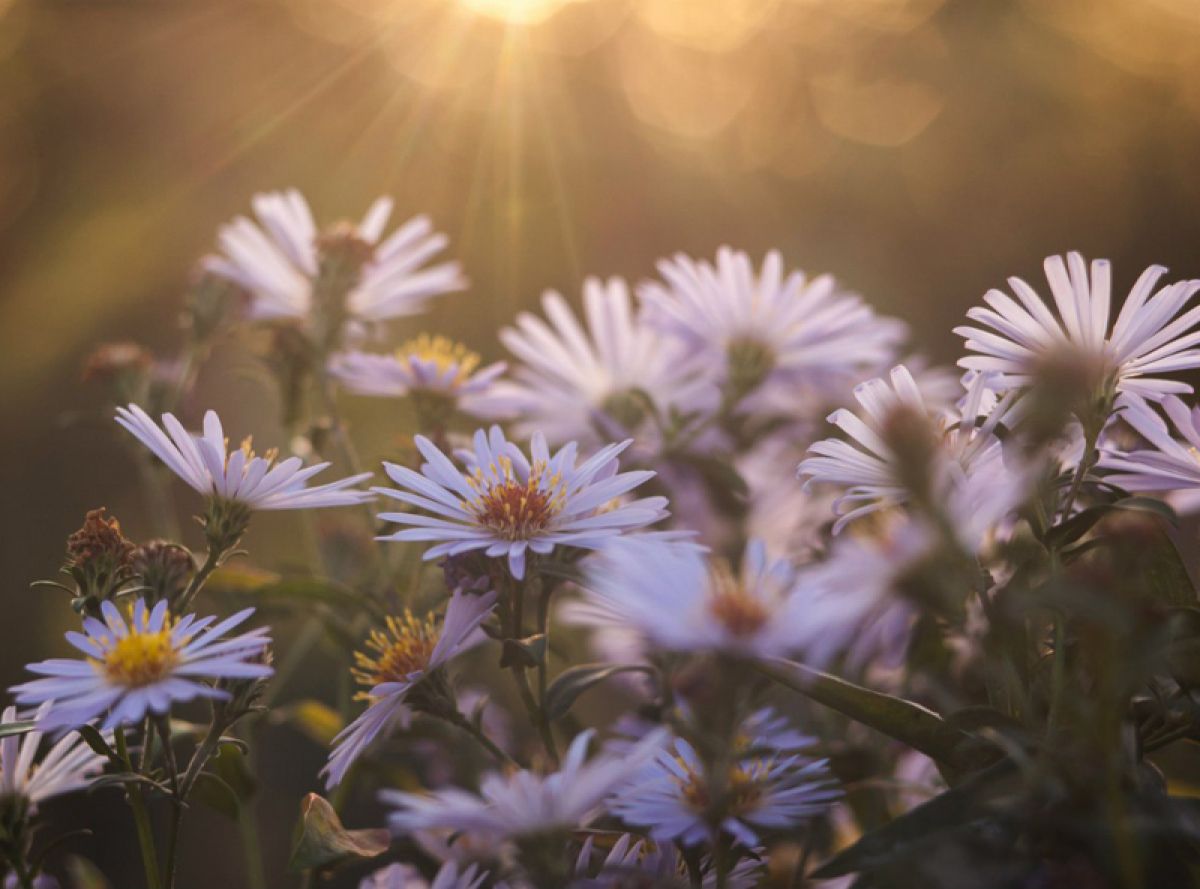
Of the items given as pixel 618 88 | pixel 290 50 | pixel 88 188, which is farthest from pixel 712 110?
pixel 88 188

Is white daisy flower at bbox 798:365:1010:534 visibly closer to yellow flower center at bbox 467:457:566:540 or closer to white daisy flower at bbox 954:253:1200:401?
white daisy flower at bbox 954:253:1200:401

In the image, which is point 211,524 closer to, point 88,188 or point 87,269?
point 87,269

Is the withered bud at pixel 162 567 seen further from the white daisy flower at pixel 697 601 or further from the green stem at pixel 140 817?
the white daisy flower at pixel 697 601

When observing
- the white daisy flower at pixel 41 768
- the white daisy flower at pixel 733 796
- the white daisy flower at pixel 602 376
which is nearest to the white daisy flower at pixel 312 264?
the white daisy flower at pixel 602 376

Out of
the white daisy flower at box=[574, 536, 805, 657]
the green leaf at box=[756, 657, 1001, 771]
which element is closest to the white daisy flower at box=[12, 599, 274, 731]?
the white daisy flower at box=[574, 536, 805, 657]

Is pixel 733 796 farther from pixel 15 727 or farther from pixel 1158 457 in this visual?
pixel 15 727

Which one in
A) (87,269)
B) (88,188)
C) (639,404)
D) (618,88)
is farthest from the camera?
(618,88)

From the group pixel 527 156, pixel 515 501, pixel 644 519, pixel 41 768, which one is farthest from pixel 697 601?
pixel 527 156
